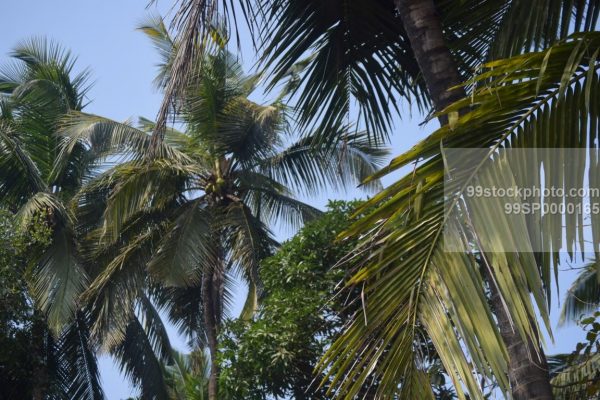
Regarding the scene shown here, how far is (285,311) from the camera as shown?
10.2 metres

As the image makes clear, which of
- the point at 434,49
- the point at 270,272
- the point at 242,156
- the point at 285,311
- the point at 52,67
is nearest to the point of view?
the point at 434,49

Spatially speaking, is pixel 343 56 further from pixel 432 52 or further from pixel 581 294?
pixel 581 294

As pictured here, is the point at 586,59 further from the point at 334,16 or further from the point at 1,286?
the point at 1,286

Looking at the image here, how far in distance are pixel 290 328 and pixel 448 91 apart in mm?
6535

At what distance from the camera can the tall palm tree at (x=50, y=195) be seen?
14.7m

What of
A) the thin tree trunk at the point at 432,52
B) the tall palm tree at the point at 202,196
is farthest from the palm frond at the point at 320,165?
the thin tree trunk at the point at 432,52

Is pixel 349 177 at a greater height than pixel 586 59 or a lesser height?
greater

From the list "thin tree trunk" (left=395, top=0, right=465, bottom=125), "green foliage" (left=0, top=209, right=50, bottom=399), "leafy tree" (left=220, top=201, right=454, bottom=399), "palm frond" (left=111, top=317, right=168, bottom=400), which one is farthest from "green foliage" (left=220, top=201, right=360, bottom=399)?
"palm frond" (left=111, top=317, right=168, bottom=400)

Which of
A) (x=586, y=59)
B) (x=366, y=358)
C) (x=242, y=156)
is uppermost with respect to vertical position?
(x=242, y=156)

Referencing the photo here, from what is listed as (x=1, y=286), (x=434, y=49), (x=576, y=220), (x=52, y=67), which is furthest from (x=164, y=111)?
(x=52, y=67)

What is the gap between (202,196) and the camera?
16.2 m

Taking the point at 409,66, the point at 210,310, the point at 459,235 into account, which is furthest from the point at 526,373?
the point at 210,310

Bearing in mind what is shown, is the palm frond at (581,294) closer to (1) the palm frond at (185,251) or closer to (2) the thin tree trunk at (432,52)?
(1) the palm frond at (185,251)

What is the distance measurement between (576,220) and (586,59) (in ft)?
1.93
